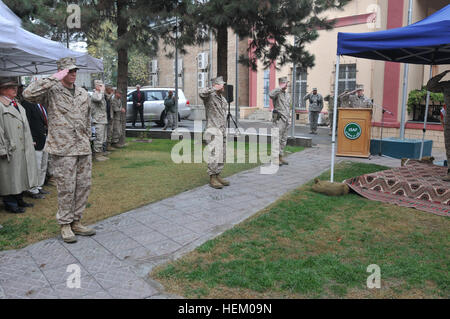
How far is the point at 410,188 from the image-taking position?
5.35 m

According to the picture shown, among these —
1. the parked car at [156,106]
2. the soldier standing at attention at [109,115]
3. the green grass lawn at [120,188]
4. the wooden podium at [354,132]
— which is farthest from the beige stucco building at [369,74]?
the green grass lawn at [120,188]

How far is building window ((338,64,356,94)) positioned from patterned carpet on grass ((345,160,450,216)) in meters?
10.4

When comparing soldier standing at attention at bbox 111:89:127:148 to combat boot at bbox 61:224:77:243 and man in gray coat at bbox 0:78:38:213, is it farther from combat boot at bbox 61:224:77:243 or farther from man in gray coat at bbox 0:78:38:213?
combat boot at bbox 61:224:77:243

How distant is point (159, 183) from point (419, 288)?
4512 mm

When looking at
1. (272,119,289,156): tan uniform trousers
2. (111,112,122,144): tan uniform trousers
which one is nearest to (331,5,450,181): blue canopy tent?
(272,119,289,156): tan uniform trousers

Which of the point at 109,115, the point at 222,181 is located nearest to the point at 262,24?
the point at 109,115

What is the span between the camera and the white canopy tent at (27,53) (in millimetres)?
4383

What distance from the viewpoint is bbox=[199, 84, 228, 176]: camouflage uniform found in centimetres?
611

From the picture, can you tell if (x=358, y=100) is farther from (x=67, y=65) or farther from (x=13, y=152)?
(x=13, y=152)

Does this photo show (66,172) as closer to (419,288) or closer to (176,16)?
(419,288)

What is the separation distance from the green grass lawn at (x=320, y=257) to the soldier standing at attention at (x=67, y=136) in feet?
4.45

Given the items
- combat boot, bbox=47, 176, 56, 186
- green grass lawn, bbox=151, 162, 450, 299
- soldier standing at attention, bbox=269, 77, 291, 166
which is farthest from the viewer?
soldier standing at attention, bbox=269, 77, 291, 166

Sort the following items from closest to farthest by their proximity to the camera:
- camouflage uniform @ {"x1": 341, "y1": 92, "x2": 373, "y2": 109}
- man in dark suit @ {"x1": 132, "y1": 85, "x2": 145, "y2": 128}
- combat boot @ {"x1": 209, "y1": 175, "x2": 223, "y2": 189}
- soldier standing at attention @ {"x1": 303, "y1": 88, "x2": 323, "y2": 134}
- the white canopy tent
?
the white canopy tent
combat boot @ {"x1": 209, "y1": 175, "x2": 223, "y2": 189}
camouflage uniform @ {"x1": 341, "y1": 92, "x2": 373, "y2": 109}
soldier standing at attention @ {"x1": 303, "y1": 88, "x2": 323, "y2": 134}
man in dark suit @ {"x1": 132, "y1": 85, "x2": 145, "y2": 128}

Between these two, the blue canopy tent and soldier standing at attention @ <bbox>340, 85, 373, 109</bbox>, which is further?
soldier standing at attention @ <bbox>340, 85, 373, 109</bbox>
